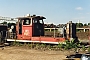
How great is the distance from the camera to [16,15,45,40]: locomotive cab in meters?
17.1

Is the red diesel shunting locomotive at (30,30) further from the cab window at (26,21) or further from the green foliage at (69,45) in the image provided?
the green foliage at (69,45)

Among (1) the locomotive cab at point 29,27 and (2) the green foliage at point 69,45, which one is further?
(1) the locomotive cab at point 29,27

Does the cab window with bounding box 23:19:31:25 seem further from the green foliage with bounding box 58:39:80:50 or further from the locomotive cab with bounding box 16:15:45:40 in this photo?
the green foliage with bounding box 58:39:80:50

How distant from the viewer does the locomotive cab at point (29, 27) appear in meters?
17.1

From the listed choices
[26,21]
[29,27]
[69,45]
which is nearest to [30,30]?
[29,27]

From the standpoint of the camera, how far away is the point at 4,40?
717 inches

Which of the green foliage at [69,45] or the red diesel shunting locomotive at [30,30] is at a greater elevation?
the red diesel shunting locomotive at [30,30]

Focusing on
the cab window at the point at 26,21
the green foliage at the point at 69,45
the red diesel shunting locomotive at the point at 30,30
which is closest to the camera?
the green foliage at the point at 69,45

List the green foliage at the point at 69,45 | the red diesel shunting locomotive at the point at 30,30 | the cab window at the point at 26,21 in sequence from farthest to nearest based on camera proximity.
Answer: the cab window at the point at 26,21 → the red diesel shunting locomotive at the point at 30,30 → the green foliage at the point at 69,45

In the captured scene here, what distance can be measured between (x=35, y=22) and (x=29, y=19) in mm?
640

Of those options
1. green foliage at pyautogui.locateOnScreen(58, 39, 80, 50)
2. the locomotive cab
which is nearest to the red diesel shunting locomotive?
the locomotive cab

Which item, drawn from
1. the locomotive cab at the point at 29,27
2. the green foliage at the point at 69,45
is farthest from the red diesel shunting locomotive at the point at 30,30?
the green foliage at the point at 69,45

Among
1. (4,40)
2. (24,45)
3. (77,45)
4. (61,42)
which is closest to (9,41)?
(4,40)

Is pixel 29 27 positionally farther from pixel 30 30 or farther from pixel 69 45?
pixel 69 45
